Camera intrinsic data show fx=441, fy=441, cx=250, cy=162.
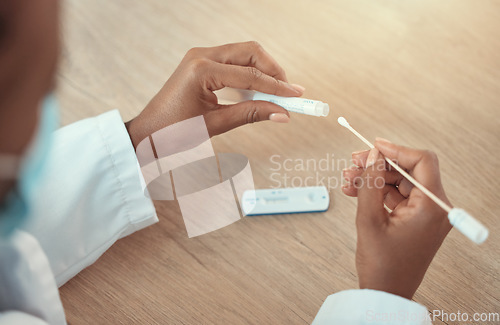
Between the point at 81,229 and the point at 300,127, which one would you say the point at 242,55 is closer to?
the point at 300,127

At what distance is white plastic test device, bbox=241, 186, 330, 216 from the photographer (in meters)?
0.58

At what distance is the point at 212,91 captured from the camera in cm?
61

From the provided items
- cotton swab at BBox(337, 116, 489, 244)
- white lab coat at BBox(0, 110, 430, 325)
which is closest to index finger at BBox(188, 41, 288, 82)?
white lab coat at BBox(0, 110, 430, 325)

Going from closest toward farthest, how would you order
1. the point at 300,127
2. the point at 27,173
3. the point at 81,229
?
1. the point at 27,173
2. the point at 81,229
3. the point at 300,127

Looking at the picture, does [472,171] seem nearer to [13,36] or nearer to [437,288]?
[437,288]

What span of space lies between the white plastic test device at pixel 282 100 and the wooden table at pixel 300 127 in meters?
0.07

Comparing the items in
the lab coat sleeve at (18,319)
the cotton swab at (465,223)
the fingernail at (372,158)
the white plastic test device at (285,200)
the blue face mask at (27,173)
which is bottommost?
the lab coat sleeve at (18,319)

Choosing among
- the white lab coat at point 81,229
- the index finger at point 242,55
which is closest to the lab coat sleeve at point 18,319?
the white lab coat at point 81,229

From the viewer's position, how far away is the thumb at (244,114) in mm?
589

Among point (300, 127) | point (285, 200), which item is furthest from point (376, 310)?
point (300, 127)

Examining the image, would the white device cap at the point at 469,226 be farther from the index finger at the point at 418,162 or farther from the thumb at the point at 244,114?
the thumb at the point at 244,114

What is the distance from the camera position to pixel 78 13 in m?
0.81

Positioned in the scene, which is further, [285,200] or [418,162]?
[285,200]

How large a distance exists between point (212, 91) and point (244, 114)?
0.06 meters
